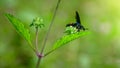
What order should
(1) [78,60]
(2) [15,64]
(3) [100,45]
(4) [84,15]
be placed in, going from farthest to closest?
1. (4) [84,15]
2. (3) [100,45]
3. (1) [78,60]
4. (2) [15,64]

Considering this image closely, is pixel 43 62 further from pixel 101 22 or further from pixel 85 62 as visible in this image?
pixel 101 22

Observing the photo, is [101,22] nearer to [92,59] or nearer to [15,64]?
[92,59]

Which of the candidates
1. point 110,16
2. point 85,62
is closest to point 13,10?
point 85,62

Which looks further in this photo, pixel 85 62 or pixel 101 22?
pixel 101 22

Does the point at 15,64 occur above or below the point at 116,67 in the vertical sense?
above

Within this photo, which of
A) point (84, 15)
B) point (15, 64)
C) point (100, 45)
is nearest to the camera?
point (15, 64)

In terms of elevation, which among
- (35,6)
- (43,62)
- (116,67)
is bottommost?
(116,67)

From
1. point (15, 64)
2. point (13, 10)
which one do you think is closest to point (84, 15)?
point (13, 10)
